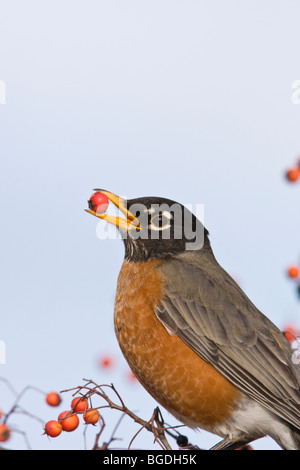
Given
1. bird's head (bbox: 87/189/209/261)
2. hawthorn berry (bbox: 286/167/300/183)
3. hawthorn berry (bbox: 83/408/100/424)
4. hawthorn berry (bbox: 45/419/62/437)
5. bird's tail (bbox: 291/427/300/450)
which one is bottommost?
bird's tail (bbox: 291/427/300/450)

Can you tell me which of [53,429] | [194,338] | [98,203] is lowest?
[53,429]

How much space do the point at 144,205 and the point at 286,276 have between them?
1.10m

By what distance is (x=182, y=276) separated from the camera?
4.04 metres

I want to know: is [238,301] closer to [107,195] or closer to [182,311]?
[182,311]

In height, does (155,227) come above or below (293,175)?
below

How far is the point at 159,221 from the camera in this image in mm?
4148

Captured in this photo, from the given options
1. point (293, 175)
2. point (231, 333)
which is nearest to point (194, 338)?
point (231, 333)

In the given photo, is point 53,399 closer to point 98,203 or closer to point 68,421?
point 68,421

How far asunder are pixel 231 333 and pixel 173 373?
496 mm

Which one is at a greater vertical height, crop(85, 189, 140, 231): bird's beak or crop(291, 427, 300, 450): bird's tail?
crop(85, 189, 140, 231): bird's beak

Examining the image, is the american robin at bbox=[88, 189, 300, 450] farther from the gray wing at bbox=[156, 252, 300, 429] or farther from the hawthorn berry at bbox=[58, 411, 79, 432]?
the hawthorn berry at bbox=[58, 411, 79, 432]

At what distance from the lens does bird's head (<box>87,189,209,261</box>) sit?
408 centimetres

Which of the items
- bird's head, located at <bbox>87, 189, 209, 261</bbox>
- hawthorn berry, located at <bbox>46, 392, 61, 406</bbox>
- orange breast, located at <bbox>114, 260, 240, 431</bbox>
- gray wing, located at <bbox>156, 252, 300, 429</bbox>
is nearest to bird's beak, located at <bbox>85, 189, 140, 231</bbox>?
bird's head, located at <bbox>87, 189, 209, 261</bbox>
